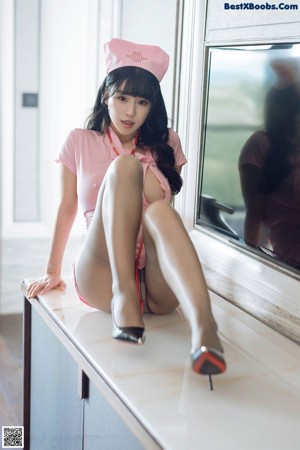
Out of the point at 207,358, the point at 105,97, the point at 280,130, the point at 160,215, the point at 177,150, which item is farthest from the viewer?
the point at 177,150

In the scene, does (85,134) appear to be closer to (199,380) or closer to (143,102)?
(143,102)

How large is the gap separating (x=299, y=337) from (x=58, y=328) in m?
0.67

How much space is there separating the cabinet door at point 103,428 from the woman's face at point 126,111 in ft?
2.51

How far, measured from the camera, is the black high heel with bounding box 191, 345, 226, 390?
4.51 feet

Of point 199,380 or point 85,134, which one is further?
point 85,134

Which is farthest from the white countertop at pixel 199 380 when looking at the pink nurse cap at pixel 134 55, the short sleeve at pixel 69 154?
the pink nurse cap at pixel 134 55

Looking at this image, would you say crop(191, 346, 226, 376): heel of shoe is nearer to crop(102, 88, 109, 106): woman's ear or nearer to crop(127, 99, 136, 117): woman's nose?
crop(127, 99, 136, 117): woman's nose

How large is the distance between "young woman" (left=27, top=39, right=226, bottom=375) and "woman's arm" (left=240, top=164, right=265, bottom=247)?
0.23 m

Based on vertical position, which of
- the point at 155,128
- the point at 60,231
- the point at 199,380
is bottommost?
the point at 199,380

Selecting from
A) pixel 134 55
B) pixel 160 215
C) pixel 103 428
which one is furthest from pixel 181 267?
pixel 134 55

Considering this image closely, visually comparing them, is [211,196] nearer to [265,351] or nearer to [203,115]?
[203,115]

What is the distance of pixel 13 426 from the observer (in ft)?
7.66

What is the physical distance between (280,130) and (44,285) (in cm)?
89

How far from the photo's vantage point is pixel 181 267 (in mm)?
1527
